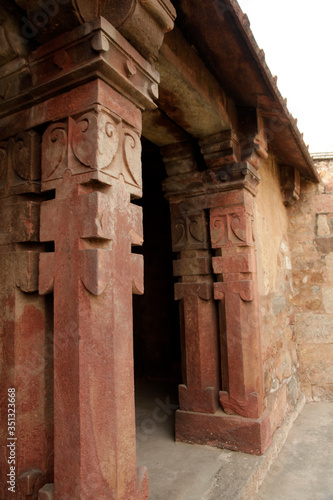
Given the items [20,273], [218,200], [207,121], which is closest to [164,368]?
[218,200]

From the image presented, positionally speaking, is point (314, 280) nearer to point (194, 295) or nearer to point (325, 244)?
point (325, 244)

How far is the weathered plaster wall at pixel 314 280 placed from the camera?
4996 millimetres

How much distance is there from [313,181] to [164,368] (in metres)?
3.58

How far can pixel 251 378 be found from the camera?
317 cm

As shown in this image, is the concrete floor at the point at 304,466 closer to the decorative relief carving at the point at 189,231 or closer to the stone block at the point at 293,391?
the stone block at the point at 293,391

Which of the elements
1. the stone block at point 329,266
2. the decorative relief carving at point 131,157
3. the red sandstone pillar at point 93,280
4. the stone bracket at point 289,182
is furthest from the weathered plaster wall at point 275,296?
the red sandstone pillar at point 93,280

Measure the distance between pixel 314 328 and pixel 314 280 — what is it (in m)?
0.67

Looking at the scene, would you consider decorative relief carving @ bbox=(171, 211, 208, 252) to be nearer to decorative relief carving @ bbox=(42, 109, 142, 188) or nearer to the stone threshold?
decorative relief carving @ bbox=(42, 109, 142, 188)

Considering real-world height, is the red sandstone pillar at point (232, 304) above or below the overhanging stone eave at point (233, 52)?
below

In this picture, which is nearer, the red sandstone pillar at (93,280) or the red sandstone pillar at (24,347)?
the red sandstone pillar at (93,280)

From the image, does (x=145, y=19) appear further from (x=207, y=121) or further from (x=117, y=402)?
(x=117, y=402)

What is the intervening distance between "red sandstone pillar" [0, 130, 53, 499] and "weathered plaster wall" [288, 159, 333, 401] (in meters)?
4.22

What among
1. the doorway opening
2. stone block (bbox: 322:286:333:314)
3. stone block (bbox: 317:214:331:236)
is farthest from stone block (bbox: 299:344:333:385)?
the doorway opening

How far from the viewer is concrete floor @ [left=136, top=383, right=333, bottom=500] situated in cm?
255
